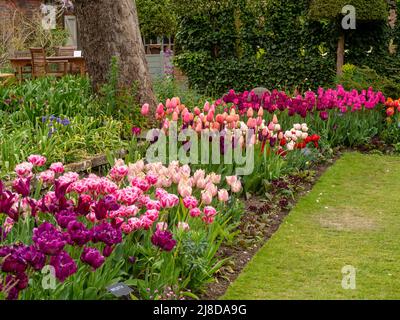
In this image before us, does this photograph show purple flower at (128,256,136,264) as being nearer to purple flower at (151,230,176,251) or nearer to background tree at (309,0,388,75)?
purple flower at (151,230,176,251)

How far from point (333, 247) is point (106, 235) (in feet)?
9.32

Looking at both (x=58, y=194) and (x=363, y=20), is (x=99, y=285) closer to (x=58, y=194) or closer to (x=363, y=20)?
(x=58, y=194)

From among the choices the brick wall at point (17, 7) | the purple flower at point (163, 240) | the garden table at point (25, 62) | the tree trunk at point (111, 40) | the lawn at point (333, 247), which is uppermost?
Answer: the brick wall at point (17, 7)

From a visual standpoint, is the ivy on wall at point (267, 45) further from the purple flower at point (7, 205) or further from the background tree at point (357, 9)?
the purple flower at point (7, 205)

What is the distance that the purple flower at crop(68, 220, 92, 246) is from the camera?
135 inches

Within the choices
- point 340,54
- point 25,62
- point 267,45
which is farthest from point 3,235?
point 267,45

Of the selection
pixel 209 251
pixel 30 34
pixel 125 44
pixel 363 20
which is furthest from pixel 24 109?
pixel 30 34

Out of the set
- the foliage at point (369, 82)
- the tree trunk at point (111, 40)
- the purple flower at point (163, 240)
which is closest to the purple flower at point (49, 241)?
the purple flower at point (163, 240)

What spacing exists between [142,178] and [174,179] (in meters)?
0.41

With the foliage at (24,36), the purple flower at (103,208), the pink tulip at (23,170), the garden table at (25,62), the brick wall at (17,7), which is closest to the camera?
the purple flower at (103,208)

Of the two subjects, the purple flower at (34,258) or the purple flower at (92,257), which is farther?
the purple flower at (92,257)

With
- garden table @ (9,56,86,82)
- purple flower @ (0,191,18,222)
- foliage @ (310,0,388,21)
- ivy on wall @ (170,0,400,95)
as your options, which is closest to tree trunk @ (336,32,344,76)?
ivy on wall @ (170,0,400,95)

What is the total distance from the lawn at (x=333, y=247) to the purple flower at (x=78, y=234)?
1.51 m

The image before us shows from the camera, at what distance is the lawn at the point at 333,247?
15.6ft
